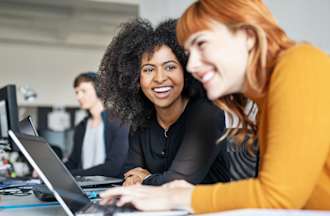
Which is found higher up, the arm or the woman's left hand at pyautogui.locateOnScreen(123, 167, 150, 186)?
the woman's left hand at pyautogui.locateOnScreen(123, 167, 150, 186)

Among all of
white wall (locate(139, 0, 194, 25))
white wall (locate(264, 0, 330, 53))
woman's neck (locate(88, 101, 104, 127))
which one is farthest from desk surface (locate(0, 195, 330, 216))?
white wall (locate(139, 0, 194, 25))

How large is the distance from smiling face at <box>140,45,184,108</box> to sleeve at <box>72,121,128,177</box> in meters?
0.80

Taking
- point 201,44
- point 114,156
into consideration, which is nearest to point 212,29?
point 201,44

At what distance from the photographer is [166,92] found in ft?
4.75

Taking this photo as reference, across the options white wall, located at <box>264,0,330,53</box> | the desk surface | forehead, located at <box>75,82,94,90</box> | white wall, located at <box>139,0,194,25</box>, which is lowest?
the desk surface

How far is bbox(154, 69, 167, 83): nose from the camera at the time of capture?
4.69 ft

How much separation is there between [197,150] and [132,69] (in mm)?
423

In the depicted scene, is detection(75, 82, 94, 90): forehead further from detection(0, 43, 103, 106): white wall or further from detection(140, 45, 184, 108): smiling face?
detection(0, 43, 103, 106): white wall

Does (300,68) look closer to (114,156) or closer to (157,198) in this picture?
(157,198)

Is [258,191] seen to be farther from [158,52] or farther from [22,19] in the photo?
[22,19]

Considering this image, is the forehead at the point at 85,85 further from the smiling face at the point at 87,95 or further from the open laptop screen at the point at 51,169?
the open laptop screen at the point at 51,169

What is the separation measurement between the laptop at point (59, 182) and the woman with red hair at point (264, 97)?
0.11ft

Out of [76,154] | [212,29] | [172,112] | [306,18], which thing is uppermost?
[306,18]

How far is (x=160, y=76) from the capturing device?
1435mm
